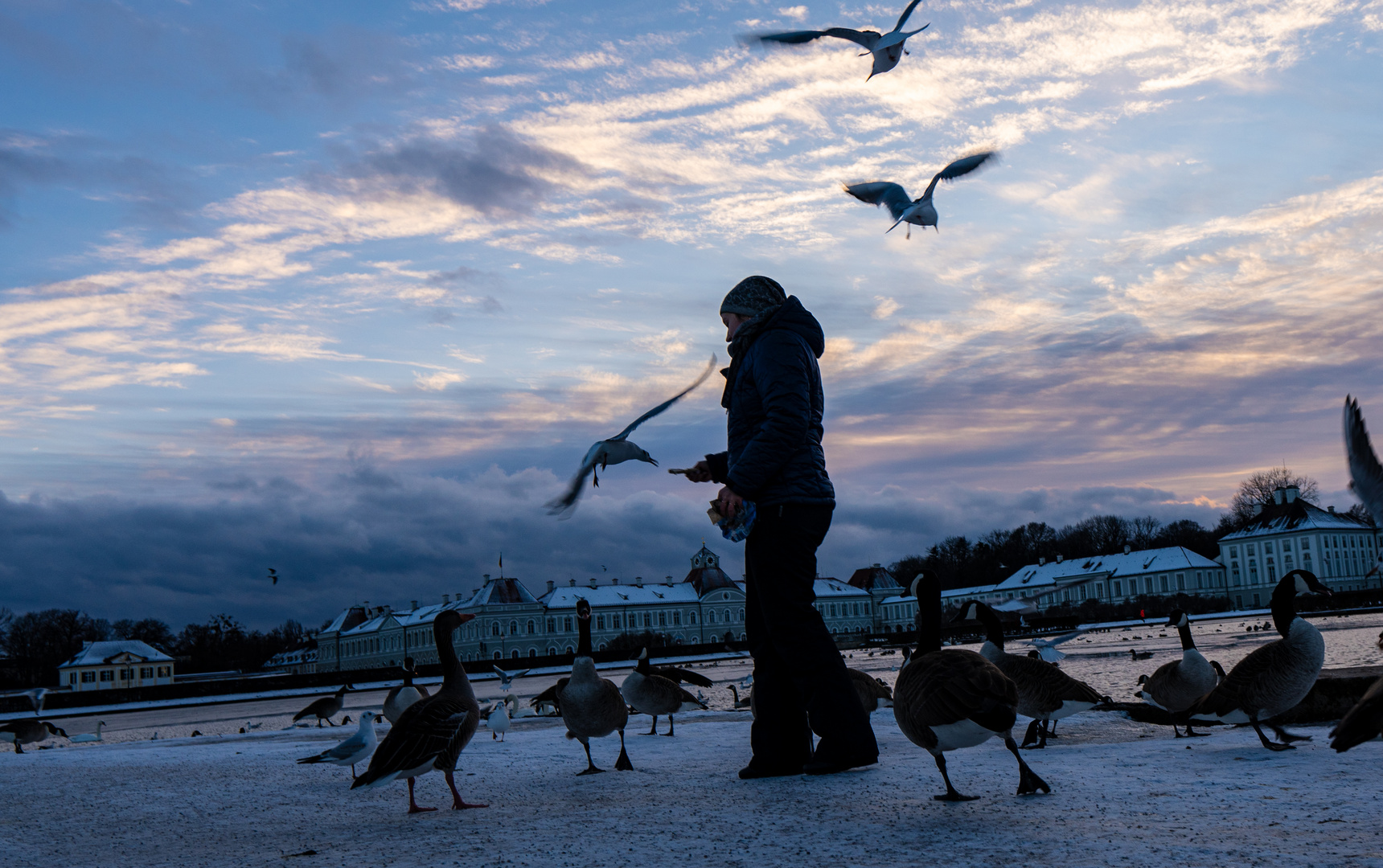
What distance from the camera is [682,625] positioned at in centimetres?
13888

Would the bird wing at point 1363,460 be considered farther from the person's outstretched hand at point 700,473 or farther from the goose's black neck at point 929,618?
the person's outstretched hand at point 700,473

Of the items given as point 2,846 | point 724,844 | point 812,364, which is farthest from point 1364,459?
point 2,846

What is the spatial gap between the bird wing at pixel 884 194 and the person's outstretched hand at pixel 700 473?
8597 millimetres

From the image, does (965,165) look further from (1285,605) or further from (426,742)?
(426,742)

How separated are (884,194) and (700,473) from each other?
29.5 ft

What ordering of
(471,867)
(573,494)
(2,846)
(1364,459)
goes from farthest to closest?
1. (573,494)
2. (1364,459)
3. (2,846)
4. (471,867)

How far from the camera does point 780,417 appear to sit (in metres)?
5.09

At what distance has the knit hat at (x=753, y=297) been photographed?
18.6 feet

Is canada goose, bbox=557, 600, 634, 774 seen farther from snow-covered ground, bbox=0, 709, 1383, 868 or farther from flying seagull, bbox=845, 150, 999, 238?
flying seagull, bbox=845, 150, 999, 238

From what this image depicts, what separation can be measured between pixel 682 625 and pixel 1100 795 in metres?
137

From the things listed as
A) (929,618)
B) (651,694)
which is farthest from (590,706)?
(651,694)

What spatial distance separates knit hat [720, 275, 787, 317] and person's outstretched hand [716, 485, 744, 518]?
1152mm

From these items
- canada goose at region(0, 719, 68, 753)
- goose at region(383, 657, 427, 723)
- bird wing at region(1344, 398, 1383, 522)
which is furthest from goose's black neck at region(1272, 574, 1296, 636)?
canada goose at region(0, 719, 68, 753)

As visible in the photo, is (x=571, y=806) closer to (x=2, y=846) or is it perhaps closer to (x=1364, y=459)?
(x=2, y=846)
